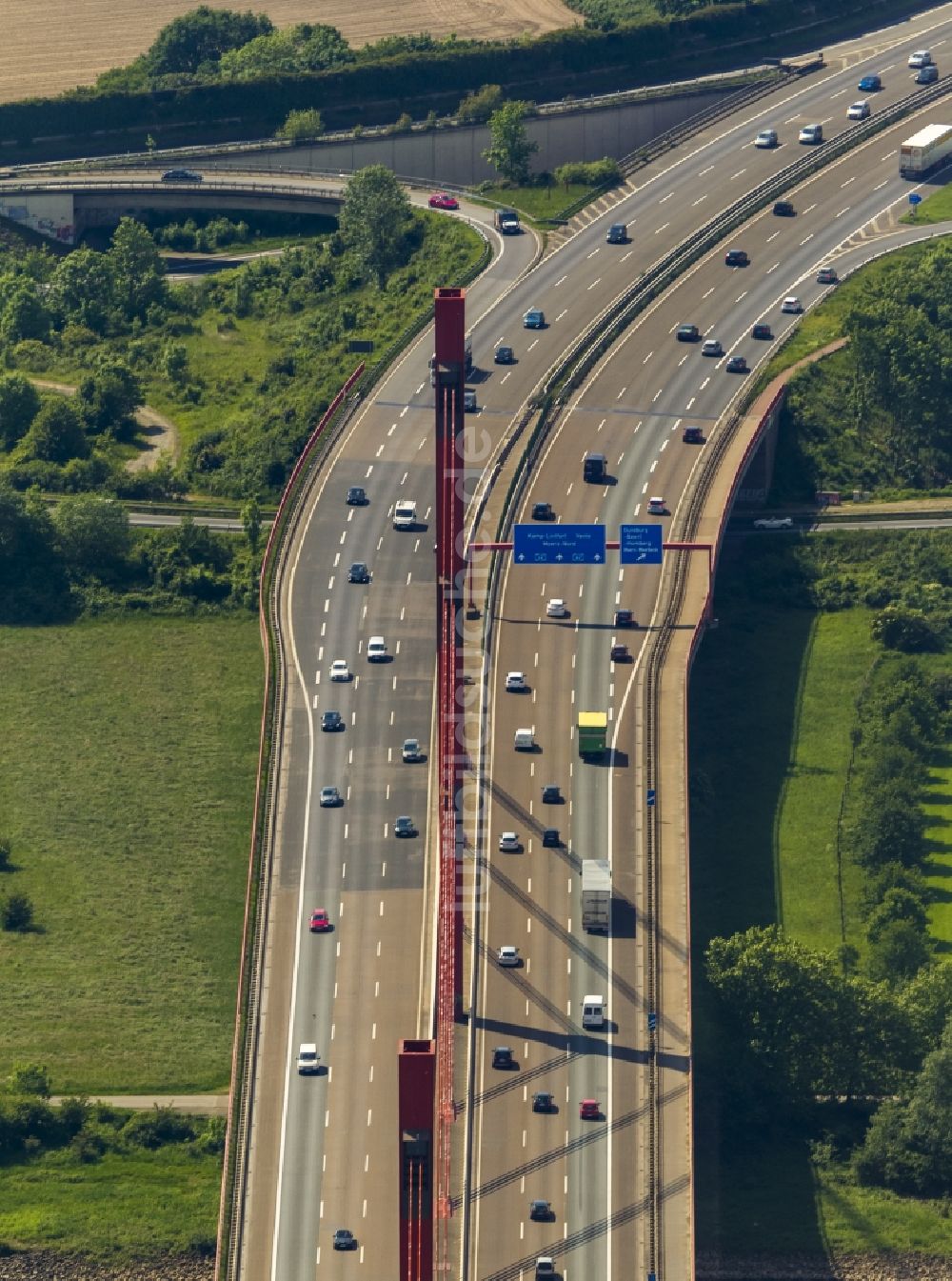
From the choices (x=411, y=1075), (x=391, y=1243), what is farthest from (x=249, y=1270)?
(x=411, y=1075)

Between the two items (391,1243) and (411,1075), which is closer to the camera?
(411,1075)

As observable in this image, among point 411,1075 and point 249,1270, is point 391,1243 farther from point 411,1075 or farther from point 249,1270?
point 411,1075

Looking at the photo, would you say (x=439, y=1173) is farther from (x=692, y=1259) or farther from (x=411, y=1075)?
(x=411, y=1075)

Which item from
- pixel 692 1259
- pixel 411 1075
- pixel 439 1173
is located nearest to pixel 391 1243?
pixel 439 1173

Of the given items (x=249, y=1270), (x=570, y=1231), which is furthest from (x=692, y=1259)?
(x=249, y=1270)

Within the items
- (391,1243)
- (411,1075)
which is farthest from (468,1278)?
(411,1075)

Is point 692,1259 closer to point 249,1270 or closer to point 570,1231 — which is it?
point 570,1231

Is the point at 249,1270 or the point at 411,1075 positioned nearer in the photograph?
the point at 411,1075
